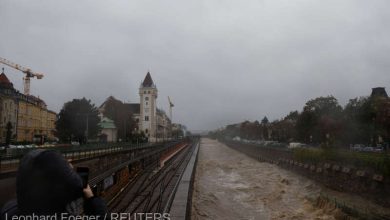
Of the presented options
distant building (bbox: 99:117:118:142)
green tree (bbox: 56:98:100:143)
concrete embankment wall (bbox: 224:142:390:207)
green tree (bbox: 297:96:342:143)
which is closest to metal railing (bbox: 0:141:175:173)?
concrete embankment wall (bbox: 224:142:390:207)

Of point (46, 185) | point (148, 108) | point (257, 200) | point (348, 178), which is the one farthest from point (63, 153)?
point (148, 108)

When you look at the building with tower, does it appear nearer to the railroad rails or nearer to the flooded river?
the flooded river

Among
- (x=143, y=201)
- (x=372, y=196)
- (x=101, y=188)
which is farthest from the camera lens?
(x=372, y=196)

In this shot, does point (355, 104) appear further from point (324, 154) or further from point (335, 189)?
point (335, 189)

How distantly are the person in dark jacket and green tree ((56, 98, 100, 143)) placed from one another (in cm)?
5724

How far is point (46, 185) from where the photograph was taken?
2.23 meters

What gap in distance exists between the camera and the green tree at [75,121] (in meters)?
59.0

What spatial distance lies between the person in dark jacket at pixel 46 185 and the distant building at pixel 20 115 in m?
58.0

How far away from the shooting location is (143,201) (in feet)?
58.9

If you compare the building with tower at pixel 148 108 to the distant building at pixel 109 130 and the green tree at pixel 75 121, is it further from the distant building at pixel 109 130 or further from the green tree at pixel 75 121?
the green tree at pixel 75 121

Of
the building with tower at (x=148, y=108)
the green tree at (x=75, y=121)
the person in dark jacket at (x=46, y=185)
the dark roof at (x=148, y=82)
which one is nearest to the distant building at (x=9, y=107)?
the green tree at (x=75, y=121)

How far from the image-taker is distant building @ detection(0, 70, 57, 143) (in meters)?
61.8

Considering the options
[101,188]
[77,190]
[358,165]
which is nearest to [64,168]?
[77,190]

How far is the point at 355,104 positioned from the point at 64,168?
190 feet
